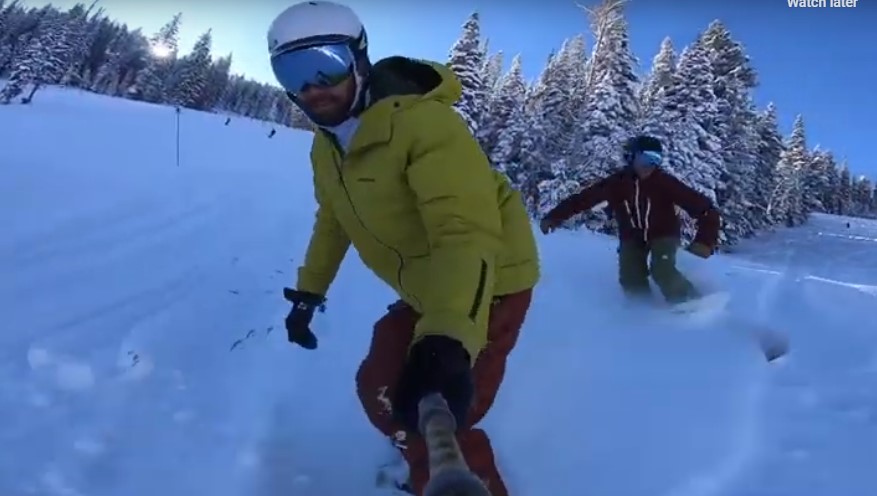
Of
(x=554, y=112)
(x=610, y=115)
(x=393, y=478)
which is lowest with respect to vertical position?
(x=393, y=478)

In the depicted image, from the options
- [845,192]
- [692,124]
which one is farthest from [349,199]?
[845,192]

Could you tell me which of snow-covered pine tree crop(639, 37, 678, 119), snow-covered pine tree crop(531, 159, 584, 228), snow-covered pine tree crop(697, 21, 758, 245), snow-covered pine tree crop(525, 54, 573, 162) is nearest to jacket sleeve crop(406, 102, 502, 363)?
snow-covered pine tree crop(531, 159, 584, 228)

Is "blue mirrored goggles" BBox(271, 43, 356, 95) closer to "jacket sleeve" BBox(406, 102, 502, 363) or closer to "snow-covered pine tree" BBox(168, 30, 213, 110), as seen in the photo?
"jacket sleeve" BBox(406, 102, 502, 363)

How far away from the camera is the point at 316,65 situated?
2.54 meters

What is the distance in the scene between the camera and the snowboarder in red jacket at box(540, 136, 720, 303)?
22.6ft

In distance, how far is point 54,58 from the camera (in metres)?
55.9

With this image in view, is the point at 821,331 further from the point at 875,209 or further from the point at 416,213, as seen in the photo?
the point at 875,209

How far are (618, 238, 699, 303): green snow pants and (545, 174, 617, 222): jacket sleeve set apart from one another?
0.50 m

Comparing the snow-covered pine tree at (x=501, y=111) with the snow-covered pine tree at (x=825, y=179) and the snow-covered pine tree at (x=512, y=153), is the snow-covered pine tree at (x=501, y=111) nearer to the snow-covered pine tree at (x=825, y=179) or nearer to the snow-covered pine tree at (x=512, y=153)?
the snow-covered pine tree at (x=512, y=153)

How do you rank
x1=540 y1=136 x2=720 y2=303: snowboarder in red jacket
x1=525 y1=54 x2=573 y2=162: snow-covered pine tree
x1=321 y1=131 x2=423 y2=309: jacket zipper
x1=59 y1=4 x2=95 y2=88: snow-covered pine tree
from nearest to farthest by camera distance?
x1=321 y1=131 x2=423 y2=309: jacket zipper, x1=540 y1=136 x2=720 y2=303: snowboarder in red jacket, x1=525 y1=54 x2=573 y2=162: snow-covered pine tree, x1=59 y1=4 x2=95 y2=88: snow-covered pine tree

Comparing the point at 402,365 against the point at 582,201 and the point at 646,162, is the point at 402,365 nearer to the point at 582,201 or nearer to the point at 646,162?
the point at 582,201

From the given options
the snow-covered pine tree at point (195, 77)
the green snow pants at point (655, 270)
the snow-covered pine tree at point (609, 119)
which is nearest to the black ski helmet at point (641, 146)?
the green snow pants at point (655, 270)

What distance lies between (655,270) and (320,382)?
3835mm

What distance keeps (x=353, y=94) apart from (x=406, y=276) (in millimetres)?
698
